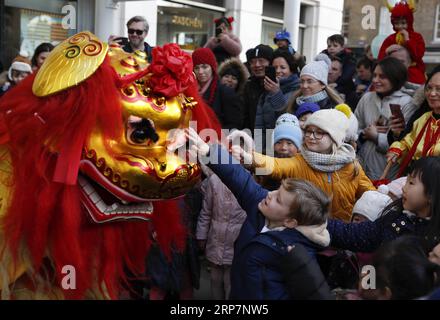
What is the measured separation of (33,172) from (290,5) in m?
6.01

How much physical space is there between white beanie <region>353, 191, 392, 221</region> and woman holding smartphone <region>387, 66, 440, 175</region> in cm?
63

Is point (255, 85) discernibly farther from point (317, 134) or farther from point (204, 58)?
point (317, 134)

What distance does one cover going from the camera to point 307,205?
2.15m

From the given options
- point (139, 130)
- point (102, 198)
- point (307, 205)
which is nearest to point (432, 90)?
point (307, 205)

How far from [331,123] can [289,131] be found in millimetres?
376

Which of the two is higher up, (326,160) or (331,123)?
(331,123)

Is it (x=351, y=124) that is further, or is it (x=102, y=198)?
(x=351, y=124)

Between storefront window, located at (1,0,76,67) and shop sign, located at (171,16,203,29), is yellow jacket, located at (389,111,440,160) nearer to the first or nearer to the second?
storefront window, located at (1,0,76,67)

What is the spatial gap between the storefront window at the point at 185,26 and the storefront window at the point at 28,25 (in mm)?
1898

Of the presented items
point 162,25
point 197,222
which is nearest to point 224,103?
point 197,222

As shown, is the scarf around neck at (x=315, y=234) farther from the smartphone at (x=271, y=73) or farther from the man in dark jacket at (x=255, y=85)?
the man in dark jacket at (x=255, y=85)

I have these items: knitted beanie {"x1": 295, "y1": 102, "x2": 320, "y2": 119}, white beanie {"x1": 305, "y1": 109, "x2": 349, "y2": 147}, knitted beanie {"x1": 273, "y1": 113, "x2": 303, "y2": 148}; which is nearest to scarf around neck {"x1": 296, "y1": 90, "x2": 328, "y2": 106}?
knitted beanie {"x1": 295, "y1": 102, "x2": 320, "y2": 119}
